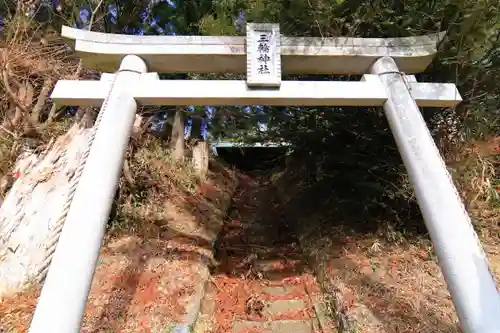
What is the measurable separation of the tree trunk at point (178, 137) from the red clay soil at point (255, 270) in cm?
160

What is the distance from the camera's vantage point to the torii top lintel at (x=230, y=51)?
3.30m

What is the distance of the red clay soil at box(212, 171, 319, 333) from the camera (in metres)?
4.00

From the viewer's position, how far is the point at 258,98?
3127 millimetres

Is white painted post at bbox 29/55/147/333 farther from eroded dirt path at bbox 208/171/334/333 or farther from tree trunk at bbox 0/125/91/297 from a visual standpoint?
eroded dirt path at bbox 208/171/334/333

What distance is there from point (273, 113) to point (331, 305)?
2767 millimetres

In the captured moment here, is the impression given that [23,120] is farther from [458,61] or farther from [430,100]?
[458,61]

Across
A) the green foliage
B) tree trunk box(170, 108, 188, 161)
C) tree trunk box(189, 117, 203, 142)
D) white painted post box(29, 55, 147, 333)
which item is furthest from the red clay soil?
tree trunk box(189, 117, 203, 142)

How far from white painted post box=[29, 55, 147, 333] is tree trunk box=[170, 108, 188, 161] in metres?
4.08

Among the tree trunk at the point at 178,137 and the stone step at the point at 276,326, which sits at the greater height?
the tree trunk at the point at 178,137

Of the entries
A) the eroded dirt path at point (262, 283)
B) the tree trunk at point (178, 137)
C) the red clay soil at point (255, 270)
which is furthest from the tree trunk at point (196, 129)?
the eroded dirt path at point (262, 283)

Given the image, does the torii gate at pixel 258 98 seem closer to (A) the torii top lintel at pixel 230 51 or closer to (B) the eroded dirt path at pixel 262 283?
(A) the torii top lintel at pixel 230 51

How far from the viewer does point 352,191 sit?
5.10 meters

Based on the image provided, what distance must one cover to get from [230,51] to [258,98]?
1.79 ft

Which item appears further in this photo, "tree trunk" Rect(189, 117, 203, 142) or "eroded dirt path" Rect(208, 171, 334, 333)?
"tree trunk" Rect(189, 117, 203, 142)
